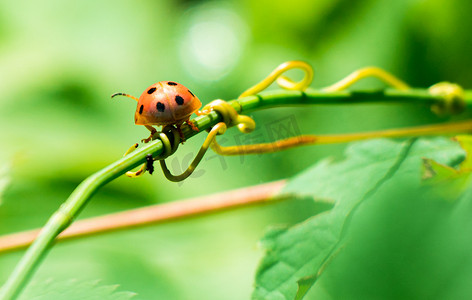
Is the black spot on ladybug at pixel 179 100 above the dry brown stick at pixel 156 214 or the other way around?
above

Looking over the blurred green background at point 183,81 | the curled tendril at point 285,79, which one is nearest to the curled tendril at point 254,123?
the curled tendril at point 285,79

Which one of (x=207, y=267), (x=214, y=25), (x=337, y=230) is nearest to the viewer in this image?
(x=337, y=230)

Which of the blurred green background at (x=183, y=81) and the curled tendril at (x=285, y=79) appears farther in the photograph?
the blurred green background at (x=183, y=81)

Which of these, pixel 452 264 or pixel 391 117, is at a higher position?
pixel 391 117

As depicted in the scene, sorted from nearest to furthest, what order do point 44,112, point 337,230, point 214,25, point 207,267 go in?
point 337,230
point 207,267
point 44,112
point 214,25

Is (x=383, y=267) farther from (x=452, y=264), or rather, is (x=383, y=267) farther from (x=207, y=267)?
(x=207, y=267)

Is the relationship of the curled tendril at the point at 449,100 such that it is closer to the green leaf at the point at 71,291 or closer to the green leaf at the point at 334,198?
the green leaf at the point at 334,198

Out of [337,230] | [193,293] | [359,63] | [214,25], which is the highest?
[214,25]

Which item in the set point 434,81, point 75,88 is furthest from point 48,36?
point 434,81
